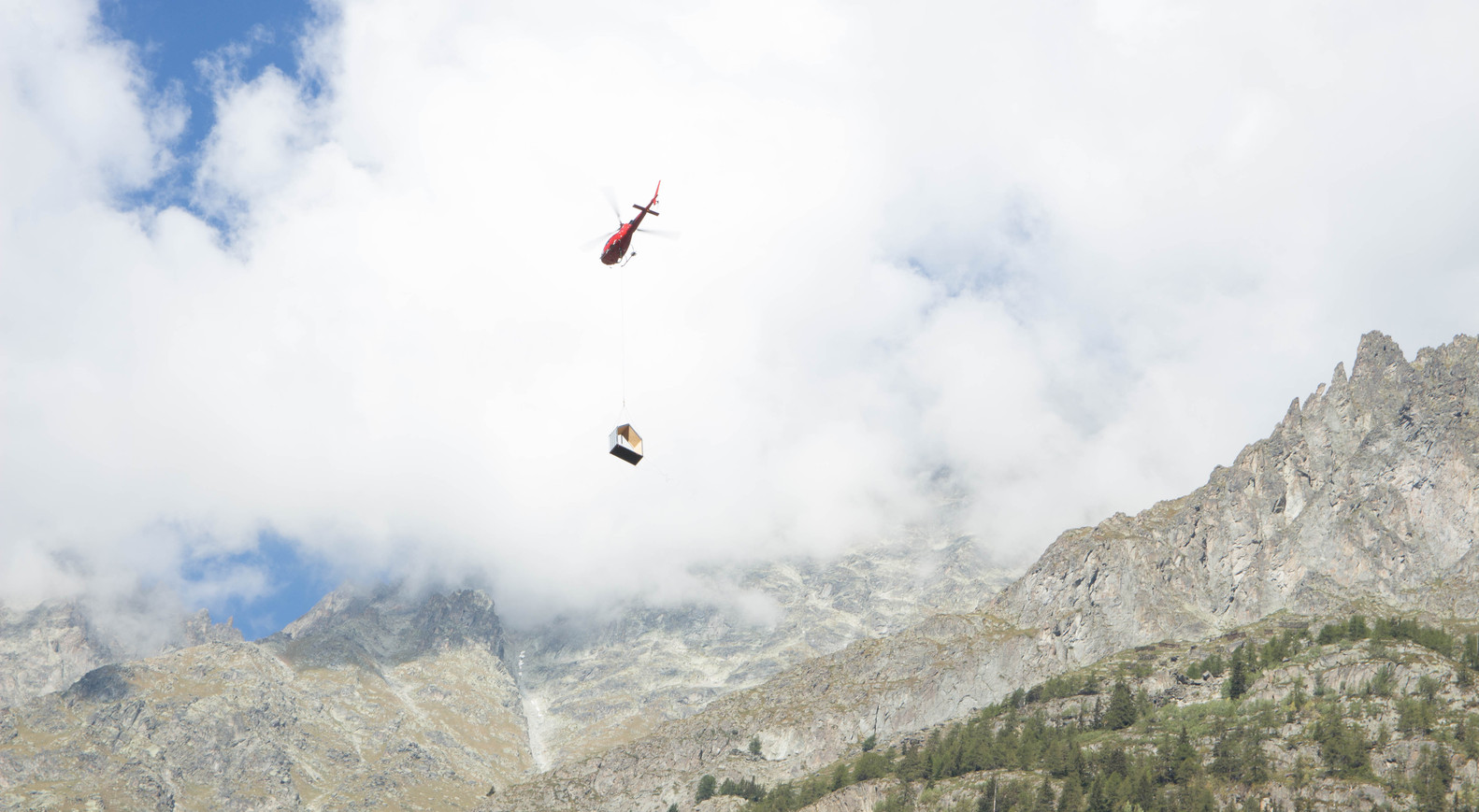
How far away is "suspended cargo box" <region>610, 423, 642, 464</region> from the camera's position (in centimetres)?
12825

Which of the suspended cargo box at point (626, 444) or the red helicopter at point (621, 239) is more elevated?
the red helicopter at point (621, 239)

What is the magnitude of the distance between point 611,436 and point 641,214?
3144 centimetres

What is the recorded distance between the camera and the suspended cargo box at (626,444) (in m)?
128

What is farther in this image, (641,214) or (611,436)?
(641,214)

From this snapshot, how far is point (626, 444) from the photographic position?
130375 mm

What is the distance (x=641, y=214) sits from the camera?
5714 inches

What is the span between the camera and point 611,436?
130 m

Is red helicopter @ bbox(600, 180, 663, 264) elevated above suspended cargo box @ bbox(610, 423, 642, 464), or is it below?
above

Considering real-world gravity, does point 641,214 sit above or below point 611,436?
above
